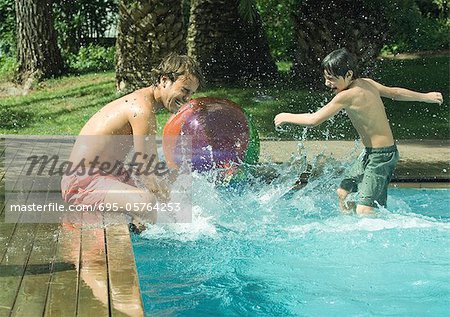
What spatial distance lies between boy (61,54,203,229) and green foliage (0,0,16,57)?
497 inches

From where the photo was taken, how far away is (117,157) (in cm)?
634

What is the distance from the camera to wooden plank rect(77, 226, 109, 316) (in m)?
4.15

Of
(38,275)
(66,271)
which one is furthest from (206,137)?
(38,275)

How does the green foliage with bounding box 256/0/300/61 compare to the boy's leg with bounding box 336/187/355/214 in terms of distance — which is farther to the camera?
the green foliage with bounding box 256/0/300/61

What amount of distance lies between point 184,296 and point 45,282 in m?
1.16

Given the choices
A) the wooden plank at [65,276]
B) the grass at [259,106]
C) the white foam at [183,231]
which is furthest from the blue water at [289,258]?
the grass at [259,106]

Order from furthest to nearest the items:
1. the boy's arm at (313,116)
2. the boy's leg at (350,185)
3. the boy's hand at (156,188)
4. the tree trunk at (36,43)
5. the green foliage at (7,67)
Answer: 1. the green foliage at (7,67)
2. the tree trunk at (36,43)
3. the boy's leg at (350,185)
4. the boy's arm at (313,116)
5. the boy's hand at (156,188)

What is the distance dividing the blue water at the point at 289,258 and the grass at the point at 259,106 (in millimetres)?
4120

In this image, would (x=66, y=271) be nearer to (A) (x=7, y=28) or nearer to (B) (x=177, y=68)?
(B) (x=177, y=68)

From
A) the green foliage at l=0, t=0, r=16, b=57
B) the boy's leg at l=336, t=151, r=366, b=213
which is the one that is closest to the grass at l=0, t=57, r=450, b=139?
the green foliage at l=0, t=0, r=16, b=57

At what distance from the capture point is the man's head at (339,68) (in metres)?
6.76

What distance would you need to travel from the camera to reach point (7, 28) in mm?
18625

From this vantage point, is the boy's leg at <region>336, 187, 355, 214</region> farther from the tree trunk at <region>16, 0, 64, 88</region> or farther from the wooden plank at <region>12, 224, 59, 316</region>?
the tree trunk at <region>16, 0, 64, 88</region>

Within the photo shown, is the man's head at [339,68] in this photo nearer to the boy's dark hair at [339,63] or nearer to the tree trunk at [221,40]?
the boy's dark hair at [339,63]
